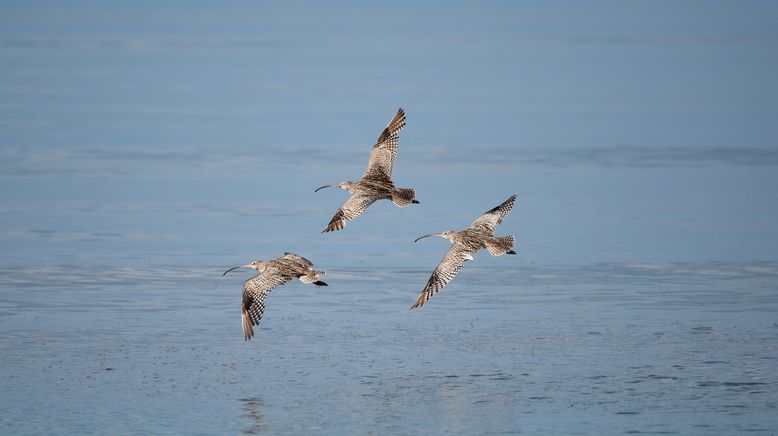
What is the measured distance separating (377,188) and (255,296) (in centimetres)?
204

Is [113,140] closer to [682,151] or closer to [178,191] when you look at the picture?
[178,191]

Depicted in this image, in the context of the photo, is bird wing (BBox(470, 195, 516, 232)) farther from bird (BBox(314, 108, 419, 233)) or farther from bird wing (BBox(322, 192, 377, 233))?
bird wing (BBox(322, 192, 377, 233))

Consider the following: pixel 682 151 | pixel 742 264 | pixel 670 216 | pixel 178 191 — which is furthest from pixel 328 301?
pixel 682 151

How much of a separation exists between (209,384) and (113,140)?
1660 centimetres

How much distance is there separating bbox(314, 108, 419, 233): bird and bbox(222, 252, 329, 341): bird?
0.69m

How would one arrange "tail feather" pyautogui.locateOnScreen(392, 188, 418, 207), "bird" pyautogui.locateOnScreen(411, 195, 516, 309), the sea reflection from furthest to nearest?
"tail feather" pyautogui.locateOnScreen(392, 188, 418, 207) < "bird" pyautogui.locateOnScreen(411, 195, 516, 309) < the sea reflection

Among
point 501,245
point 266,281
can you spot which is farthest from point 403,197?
point 266,281

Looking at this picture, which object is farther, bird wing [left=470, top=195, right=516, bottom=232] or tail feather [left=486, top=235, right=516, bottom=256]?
bird wing [left=470, top=195, right=516, bottom=232]

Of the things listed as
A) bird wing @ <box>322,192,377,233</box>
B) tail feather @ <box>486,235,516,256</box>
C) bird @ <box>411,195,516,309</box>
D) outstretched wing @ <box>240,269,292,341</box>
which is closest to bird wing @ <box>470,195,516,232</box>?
bird @ <box>411,195,516,309</box>

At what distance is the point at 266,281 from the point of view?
1287cm

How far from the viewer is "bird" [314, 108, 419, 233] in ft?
45.5

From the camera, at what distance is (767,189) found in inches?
802

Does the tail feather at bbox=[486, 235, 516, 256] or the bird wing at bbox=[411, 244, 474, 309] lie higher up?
the tail feather at bbox=[486, 235, 516, 256]

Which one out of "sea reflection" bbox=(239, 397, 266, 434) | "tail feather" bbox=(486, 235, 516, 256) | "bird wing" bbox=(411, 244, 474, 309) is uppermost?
"tail feather" bbox=(486, 235, 516, 256)
